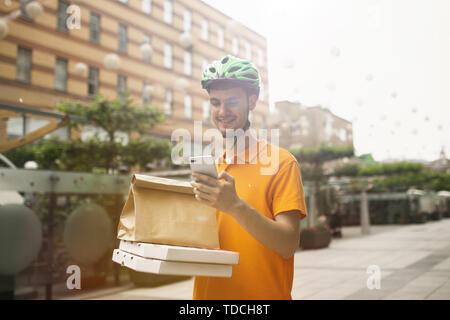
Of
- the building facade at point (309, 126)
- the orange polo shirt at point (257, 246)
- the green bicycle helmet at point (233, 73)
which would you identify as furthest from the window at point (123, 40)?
the orange polo shirt at point (257, 246)

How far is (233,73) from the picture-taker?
49.9 inches

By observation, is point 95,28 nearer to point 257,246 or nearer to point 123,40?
point 123,40

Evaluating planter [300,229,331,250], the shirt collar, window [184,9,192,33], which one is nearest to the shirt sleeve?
the shirt collar

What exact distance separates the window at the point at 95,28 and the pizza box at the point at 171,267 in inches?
160

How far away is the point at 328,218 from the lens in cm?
1580

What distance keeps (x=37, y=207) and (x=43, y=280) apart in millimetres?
1163

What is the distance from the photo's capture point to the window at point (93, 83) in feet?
22.8

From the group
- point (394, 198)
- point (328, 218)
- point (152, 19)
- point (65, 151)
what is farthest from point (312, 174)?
point (152, 19)

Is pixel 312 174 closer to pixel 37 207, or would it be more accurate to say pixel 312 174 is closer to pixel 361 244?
pixel 361 244

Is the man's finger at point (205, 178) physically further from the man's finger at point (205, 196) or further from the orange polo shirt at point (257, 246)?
the orange polo shirt at point (257, 246)

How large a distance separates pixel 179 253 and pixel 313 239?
41.9 feet

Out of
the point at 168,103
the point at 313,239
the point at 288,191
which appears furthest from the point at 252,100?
the point at 313,239

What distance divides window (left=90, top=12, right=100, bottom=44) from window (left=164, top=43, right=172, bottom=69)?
919 mm
